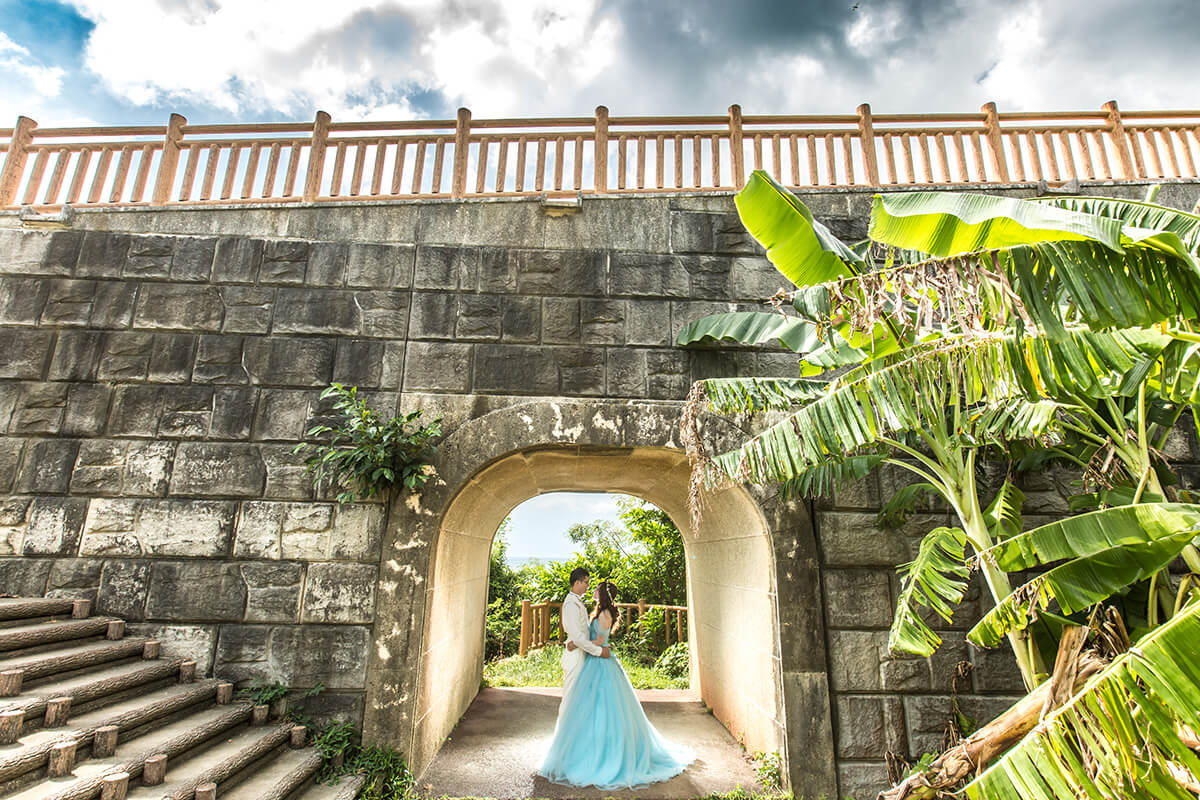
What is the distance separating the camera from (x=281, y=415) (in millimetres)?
4504

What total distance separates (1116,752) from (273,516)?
15.4 ft

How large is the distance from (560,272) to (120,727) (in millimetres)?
4064

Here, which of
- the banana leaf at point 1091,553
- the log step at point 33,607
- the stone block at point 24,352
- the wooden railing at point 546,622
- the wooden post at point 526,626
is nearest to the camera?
the banana leaf at point 1091,553

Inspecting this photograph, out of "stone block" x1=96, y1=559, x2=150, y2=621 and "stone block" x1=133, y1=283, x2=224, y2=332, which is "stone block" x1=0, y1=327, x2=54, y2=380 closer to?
"stone block" x1=133, y1=283, x2=224, y2=332

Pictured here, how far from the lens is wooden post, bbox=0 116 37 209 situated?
5.04m

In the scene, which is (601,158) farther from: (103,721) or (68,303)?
(103,721)

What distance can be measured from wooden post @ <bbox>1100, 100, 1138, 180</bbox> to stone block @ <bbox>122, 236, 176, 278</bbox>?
27.2 feet

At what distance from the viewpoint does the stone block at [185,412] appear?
14.6 ft

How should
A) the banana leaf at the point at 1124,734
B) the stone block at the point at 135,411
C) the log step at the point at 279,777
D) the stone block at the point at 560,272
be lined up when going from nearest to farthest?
the banana leaf at the point at 1124,734, the log step at the point at 279,777, the stone block at the point at 135,411, the stone block at the point at 560,272

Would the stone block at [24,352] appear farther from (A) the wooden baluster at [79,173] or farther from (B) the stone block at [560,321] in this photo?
(B) the stone block at [560,321]

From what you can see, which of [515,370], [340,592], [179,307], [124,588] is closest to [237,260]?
[179,307]

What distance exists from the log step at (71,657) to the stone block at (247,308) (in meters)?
2.35

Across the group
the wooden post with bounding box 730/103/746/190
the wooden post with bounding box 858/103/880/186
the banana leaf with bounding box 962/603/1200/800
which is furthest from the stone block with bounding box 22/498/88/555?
the wooden post with bounding box 858/103/880/186

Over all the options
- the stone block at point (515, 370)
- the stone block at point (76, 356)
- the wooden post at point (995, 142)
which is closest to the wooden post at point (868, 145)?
the wooden post at point (995, 142)
